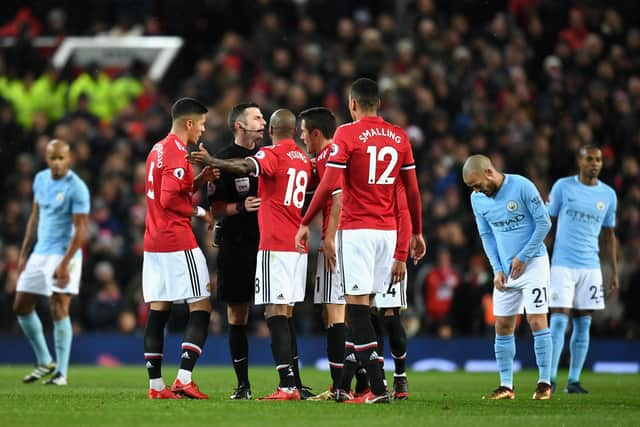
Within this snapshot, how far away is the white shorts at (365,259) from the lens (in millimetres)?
10477

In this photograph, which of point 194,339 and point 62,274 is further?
point 62,274

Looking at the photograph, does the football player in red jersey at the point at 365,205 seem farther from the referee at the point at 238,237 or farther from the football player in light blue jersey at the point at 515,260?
the football player in light blue jersey at the point at 515,260

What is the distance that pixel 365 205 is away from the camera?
10.6 m

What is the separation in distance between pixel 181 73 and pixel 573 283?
15.5m

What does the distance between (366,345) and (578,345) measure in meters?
4.70

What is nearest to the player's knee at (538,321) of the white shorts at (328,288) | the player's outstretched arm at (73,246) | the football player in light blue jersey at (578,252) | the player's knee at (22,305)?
the football player in light blue jersey at (578,252)

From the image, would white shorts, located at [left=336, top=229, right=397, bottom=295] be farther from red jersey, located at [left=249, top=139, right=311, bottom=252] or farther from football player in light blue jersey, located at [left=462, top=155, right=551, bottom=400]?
football player in light blue jersey, located at [left=462, top=155, right=551, bottom=400]

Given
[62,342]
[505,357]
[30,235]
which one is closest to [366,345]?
[505,357]

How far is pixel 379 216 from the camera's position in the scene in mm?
10625

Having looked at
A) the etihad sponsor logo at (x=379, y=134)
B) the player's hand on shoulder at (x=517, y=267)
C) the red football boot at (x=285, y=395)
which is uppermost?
the etihad sponsor logo at (x=379, y=134)

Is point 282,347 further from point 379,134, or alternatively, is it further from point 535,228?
point 535,228

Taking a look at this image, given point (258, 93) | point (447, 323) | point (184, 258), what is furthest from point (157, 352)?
point (258, 93)

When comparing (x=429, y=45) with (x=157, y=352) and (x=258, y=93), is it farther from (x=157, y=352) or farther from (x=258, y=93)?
(x=157, y=352)

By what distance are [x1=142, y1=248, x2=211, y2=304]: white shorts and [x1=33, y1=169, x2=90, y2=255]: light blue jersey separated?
3612 millimetres
